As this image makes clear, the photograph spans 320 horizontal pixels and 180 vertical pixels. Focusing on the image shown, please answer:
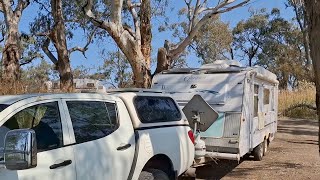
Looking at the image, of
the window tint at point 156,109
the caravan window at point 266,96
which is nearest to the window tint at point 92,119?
the window tint at point 156,109

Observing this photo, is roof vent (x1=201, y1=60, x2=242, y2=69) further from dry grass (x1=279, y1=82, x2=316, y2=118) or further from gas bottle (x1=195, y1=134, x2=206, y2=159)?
dry grass (x1=279, y1=82, x2=316, y2=118)

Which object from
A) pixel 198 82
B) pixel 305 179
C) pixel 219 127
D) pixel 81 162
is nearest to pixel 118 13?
pixel 198 82

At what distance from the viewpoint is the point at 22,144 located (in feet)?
10.3

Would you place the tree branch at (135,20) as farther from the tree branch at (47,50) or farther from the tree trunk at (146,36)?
the tree branch at (47,50)

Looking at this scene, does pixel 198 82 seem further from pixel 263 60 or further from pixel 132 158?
pixel 263 60

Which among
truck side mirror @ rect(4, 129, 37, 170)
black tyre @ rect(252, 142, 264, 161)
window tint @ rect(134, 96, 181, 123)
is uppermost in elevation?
window tint @ rect(134, 96, 181, 123)

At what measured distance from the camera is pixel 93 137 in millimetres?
4695

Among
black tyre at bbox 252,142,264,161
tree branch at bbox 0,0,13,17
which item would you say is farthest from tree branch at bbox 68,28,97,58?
black tyre at bbox 252,142,264,161

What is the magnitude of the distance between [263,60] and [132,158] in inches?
1619

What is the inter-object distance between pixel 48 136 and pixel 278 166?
7.52 m

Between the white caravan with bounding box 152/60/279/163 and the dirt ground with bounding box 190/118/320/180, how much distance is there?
57 centimetres

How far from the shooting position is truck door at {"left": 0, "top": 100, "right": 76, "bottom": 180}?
3875mm

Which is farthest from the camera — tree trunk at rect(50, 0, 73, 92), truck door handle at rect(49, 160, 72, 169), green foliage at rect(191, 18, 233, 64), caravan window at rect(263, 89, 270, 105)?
green foliage at rect(191, 18, 233, 64)

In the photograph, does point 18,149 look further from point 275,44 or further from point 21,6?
point 275,44
